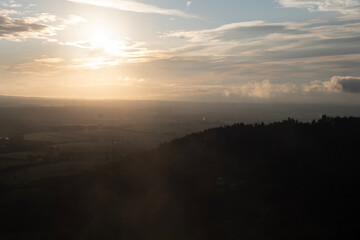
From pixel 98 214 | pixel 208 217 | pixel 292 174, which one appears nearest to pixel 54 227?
pixel 98 214

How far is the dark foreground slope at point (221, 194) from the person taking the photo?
64.1 metres

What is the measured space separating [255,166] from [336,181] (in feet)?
71.8

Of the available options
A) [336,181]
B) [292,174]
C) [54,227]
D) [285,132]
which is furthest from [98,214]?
[285,132]

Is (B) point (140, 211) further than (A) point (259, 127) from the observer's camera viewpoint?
No

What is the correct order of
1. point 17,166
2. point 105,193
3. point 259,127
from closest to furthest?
point 105,193 → point 259,127 → point 17,166

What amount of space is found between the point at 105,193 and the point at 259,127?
65342mm

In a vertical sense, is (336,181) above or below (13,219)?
above

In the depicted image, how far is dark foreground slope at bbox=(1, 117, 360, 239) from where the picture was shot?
210ft

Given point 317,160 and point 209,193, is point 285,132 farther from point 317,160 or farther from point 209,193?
point 209,193

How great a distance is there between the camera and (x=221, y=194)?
77.3m

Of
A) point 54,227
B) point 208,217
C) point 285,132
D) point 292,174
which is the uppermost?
point 285,132

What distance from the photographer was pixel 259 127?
118m

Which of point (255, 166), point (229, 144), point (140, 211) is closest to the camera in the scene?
point (140, 211)

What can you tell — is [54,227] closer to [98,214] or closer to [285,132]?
[98,214]
